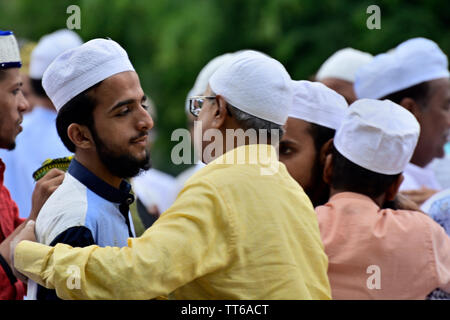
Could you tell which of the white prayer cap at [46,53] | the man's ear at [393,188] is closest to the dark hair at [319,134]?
the man's ear at [393,188]

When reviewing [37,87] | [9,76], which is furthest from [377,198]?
[37,87]

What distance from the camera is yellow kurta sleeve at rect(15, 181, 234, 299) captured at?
220 cm

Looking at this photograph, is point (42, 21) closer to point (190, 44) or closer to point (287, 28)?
point (190, 44)

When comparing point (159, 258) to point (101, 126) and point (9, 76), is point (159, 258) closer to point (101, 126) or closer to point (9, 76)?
point (101, 126)

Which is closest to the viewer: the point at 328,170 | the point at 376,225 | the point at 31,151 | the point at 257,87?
the point at 257,87

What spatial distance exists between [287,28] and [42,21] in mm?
3751

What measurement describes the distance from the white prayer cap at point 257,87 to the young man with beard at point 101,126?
366 mm

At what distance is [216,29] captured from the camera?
878 cm

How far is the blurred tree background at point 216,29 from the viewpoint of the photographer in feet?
25.6

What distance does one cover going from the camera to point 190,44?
877cm

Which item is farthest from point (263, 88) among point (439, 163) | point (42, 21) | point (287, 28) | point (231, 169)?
point (42, 21)

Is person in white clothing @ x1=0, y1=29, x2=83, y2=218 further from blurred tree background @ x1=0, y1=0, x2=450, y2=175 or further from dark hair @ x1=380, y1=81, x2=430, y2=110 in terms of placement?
blurred tree background @ x1=0, y1=0, x2=450, y2=175

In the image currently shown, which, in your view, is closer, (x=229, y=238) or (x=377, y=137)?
(x=229, y=238)

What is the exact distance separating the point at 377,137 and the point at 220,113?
0.79 m
